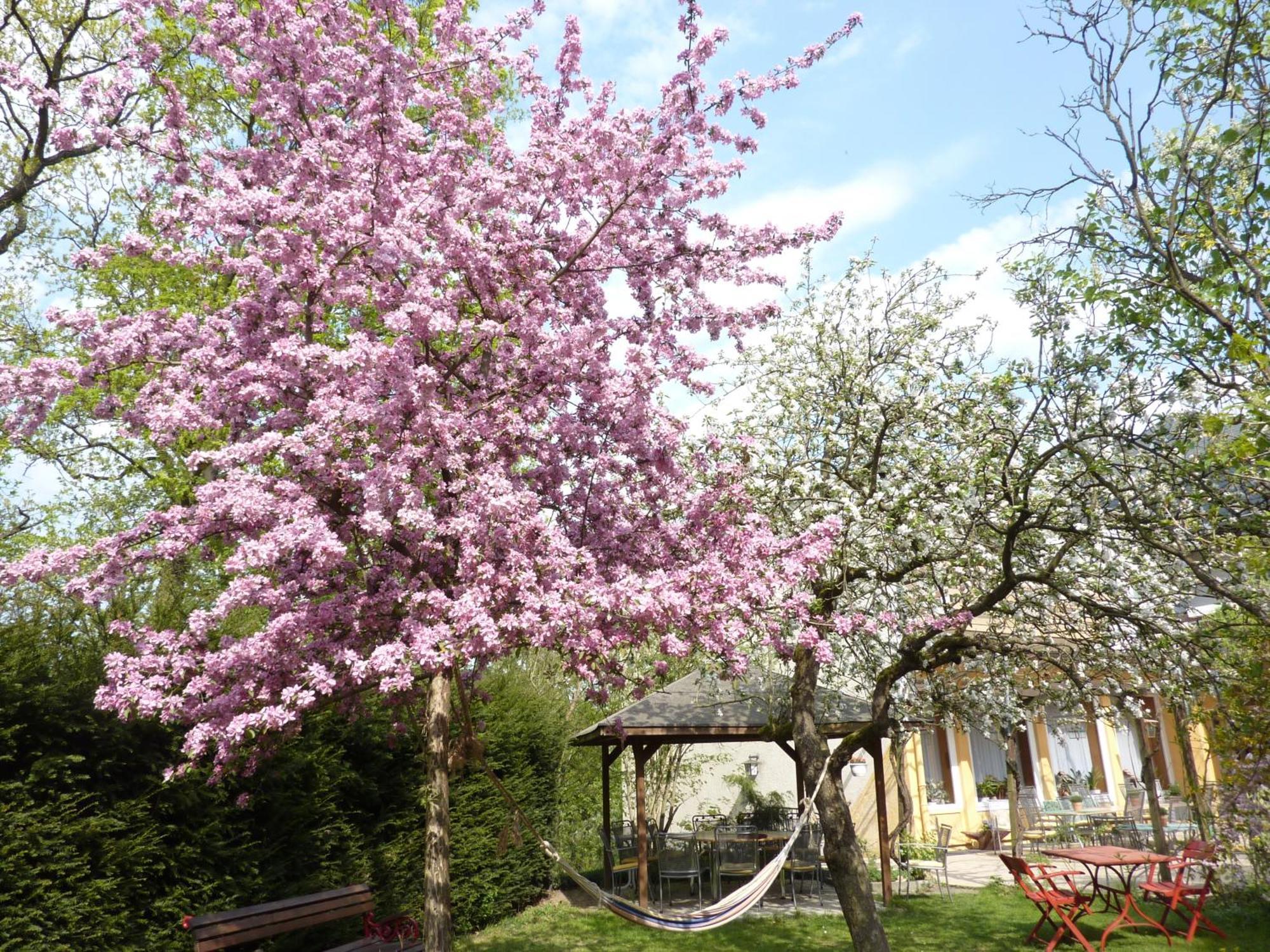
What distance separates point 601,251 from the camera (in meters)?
7.46

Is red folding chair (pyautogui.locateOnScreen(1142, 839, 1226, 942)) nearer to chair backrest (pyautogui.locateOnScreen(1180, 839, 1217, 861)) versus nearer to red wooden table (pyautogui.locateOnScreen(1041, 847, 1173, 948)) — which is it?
chair backrest (pyautogui.locateOnScreen(1180, 839, 1217, 861))

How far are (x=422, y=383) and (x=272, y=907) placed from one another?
4105mm

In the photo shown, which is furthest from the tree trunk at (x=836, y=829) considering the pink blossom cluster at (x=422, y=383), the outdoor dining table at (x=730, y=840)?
the outdoor dining table at (x=730, y=840)

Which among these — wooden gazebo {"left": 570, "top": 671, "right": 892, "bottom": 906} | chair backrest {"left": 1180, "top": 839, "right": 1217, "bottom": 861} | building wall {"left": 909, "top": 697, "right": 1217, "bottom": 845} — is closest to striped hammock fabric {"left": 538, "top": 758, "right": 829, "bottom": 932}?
wooden gazebo {"left": 570, "top": 671, "right": 892, "bottom": 906}

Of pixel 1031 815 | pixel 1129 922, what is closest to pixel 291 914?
pixel 1129 922

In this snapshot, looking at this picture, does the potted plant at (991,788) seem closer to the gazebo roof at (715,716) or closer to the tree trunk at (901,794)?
the tree trunk at (901,794)

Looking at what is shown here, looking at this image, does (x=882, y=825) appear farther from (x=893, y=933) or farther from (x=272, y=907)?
(x=272, y=907)

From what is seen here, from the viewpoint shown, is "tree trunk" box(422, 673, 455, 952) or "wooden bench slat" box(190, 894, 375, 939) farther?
"tree trunk" box(422, 673, 455, 952)

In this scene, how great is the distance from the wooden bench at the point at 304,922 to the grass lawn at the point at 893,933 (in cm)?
247

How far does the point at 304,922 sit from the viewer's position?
6832mm

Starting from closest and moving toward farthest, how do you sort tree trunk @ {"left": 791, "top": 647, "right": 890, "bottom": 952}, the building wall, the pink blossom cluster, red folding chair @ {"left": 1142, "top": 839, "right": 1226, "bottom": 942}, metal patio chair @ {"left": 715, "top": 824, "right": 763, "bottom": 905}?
the pink blossom cluster, tree trunk @ {"left": 791, "top": 647, "right": 890, "bottom": 952}, red folding chair @ {"left": 1142, "top": 839, "right": 1226, "bottom": 942}, metal patio chair @ {"left": 715, "top": 824, "right": 763, "bottom": 905}, the building wall

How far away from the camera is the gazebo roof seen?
41.0 ft

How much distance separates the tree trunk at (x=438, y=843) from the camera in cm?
638

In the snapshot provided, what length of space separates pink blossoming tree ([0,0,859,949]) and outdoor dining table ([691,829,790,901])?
721cm
